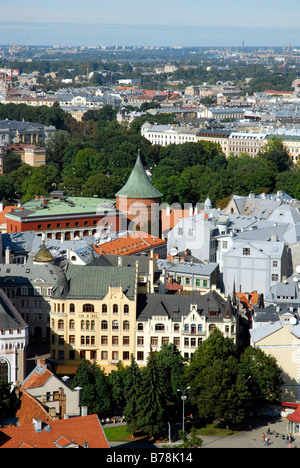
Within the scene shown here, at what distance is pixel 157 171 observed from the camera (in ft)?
426

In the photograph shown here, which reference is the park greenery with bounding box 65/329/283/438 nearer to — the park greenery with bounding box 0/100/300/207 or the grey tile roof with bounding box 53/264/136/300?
the grey tile roof with bounding box 53/264/136/300

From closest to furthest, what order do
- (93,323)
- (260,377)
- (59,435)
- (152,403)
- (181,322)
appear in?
(59,435) → (152,403) → (260,377) → (181,322) → (93,323)

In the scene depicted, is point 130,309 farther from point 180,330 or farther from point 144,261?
point 144,261

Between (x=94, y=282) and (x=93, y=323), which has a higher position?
(x=94, y=282)

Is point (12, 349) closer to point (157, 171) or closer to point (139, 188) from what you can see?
point (139, 188)

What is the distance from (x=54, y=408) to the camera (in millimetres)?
49625

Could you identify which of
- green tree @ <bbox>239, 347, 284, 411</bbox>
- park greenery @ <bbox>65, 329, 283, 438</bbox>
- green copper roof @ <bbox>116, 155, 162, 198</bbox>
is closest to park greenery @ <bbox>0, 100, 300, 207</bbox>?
green copper roof @ <bbox>116, 155, 162, 198</bbox>

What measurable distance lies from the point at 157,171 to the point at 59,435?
293 feet

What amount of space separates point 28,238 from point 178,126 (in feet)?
351

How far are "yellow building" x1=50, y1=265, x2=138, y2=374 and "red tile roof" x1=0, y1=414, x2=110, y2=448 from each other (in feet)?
54.9

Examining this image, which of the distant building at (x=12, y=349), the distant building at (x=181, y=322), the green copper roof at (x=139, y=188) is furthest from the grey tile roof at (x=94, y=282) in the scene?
the green copper roof at (x=139, y=188)

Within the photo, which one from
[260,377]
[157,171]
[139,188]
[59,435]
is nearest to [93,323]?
[260,377]

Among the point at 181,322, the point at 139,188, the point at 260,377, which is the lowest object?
the point at 260,377

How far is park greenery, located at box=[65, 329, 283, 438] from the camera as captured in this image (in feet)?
172
